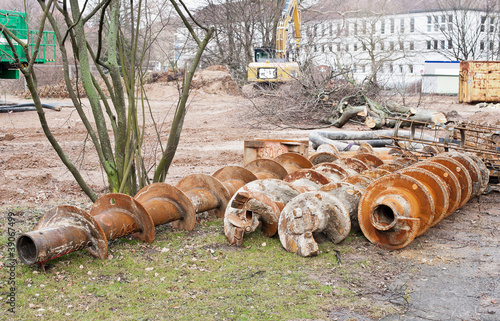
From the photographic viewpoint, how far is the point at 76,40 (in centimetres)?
498

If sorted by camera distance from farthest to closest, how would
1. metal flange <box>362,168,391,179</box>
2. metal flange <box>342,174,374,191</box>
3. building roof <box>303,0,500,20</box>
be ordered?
1. building roof <box>303,0,500,20</box>
2. metal flange <box>362,168,391,179</box>
3. metal flange <box>342,174,374,191</box>

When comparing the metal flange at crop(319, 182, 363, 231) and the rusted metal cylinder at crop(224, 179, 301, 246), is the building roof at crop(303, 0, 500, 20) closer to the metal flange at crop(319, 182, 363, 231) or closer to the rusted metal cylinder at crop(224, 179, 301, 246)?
the metal flange at crop(319, 182, 363, 231)

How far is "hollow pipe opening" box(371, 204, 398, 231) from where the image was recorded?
487 centimetres

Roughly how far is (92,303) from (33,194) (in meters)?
3.99

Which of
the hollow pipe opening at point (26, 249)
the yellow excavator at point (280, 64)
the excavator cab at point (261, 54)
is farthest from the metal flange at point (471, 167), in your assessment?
the excavator cab at point (261, 54)

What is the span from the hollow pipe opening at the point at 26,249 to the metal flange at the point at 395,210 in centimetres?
304

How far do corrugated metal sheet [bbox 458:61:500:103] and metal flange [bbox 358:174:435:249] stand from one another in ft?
70.6

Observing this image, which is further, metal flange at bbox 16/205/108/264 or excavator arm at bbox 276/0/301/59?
excavator arm at bbox 276/0/301/59

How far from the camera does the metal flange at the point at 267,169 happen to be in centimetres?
644

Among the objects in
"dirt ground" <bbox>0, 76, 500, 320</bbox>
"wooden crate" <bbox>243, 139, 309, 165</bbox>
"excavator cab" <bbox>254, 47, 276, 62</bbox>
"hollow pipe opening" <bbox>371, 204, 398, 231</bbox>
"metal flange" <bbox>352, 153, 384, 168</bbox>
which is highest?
"excavator cab" <bbox>254, 47, 276, 62</bbox>

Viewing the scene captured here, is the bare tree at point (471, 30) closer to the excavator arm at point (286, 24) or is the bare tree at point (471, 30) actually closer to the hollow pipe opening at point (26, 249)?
the excavator arm at point (286, 24)

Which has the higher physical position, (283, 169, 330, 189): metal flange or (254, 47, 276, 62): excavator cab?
(254, 47, 276, 62): excavator cab

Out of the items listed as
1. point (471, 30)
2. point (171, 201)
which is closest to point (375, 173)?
point (171, 201)

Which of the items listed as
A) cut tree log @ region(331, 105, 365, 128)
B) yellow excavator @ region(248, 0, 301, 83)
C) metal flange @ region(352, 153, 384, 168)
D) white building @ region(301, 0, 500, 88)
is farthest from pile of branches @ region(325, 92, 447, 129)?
white building @ region(301, 0, 500, 88)
